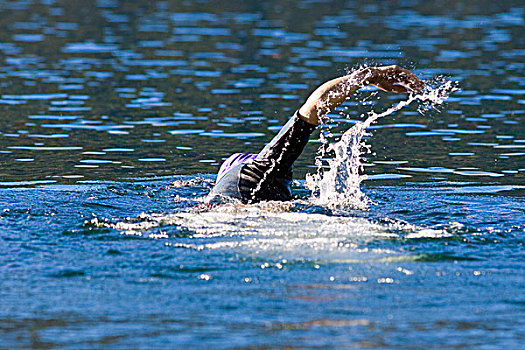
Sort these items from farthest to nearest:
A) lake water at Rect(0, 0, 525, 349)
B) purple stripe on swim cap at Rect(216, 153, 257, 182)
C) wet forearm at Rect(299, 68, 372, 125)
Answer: purple stripe on swim cap at Rect(216, 153, 257, 182) < wet forearm at Rect(299, 68, 372, 125) < lake water at Rect(0, 0, 525, 349)

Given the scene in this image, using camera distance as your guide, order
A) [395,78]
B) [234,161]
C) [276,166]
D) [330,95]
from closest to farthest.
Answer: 1. [330,95]
2. [395,78]
3. [276,166]
4. [234,161]

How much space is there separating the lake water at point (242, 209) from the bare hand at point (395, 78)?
1.29 meters

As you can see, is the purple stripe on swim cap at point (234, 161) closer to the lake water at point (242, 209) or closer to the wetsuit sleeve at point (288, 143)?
the wetsuit sleeve at point (288, 143)

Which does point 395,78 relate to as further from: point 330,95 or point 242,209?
point 242,209

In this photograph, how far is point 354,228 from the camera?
7973 millimetres

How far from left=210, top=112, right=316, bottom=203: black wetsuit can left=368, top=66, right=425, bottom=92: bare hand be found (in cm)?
78

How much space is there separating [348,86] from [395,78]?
18.6 inches

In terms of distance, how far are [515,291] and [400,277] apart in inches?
32.8

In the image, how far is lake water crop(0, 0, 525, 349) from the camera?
6.00 m

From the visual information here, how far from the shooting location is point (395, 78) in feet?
28.8

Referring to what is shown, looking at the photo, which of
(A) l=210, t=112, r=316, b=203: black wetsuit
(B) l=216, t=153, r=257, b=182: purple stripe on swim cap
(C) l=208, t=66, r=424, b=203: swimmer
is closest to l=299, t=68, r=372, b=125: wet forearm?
(C) l=208, t=66, r=424, b=203: swimmer

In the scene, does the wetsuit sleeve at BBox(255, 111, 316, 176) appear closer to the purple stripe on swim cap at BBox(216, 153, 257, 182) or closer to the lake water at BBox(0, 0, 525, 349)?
the purple stripe on swim cap at BBox(216, 153, 257, 182)

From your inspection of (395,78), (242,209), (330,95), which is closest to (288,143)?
(330,95)

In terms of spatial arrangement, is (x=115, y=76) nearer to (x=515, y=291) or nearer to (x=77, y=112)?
(x=77, y=112)
